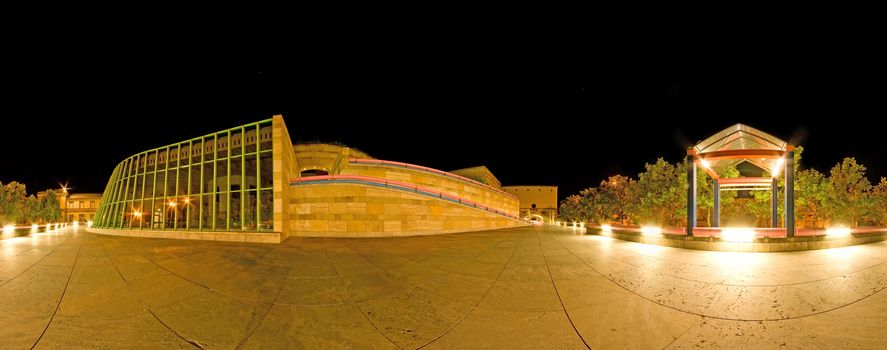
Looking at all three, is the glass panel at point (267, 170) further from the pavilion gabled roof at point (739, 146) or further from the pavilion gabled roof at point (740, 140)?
the pavilion gabled roof at point (740, 140)

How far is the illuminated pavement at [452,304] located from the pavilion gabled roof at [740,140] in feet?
22.4

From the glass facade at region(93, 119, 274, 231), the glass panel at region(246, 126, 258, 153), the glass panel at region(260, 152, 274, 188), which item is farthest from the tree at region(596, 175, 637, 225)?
the glass panel at region(246, 126, 258, 153)

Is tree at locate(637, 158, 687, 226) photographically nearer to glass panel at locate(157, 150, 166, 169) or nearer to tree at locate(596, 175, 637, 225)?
tree at locate(596, 175, 637, 225)

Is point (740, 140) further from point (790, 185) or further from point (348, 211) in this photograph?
point (348, 211)

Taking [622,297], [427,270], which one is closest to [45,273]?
[427,270]

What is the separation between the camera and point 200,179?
73.0 ft

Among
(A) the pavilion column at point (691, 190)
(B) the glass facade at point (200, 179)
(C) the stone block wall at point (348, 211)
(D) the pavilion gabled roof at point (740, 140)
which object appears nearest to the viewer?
(D) the pavilion gabled roof at point (740, 140)

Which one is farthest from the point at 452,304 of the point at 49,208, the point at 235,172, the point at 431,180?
the point at 49,208

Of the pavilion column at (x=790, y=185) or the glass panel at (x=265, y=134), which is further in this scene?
the glass panel at (x=265, y=134)

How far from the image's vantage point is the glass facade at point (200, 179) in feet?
64.2

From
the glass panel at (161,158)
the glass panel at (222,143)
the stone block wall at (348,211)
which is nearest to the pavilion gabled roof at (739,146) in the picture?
the stone block wall at (348,211)

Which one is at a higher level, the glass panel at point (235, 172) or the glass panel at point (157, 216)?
the glass panel at point (235, 172)

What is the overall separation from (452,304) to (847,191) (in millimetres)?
46366

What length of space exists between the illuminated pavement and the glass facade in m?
9.41
